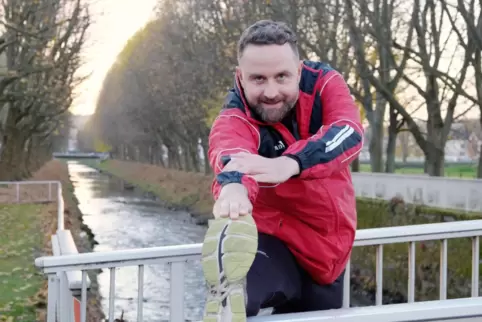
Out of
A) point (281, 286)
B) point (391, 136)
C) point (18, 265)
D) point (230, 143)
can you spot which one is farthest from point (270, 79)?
point (391, 136)

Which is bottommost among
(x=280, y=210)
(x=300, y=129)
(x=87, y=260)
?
(x=87, y=260)

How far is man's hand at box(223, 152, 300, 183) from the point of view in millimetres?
2377

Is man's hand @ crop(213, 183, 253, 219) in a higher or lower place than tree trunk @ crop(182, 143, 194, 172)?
higher

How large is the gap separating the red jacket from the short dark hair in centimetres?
21

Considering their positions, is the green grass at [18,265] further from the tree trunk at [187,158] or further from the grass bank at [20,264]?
the tree trunk at [187,158]

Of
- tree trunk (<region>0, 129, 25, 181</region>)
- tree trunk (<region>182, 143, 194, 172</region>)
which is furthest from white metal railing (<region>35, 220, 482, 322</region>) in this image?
tree trunk (<region>182, 143, 194, 172</region>)

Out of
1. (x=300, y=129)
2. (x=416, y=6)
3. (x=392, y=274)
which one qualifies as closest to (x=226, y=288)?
(x=300, y=129)

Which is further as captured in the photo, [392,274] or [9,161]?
[9,161]

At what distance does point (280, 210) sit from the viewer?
277cm

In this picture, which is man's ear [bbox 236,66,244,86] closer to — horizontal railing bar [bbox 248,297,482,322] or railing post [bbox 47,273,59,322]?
horizontal railing bar [bbox 248,297,482,322]

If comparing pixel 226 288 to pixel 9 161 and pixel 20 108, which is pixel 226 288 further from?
pixel 9 161

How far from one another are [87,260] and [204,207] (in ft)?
98.1

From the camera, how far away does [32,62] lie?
22719mm

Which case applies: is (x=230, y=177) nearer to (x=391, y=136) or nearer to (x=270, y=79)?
(x=270, y=79)
